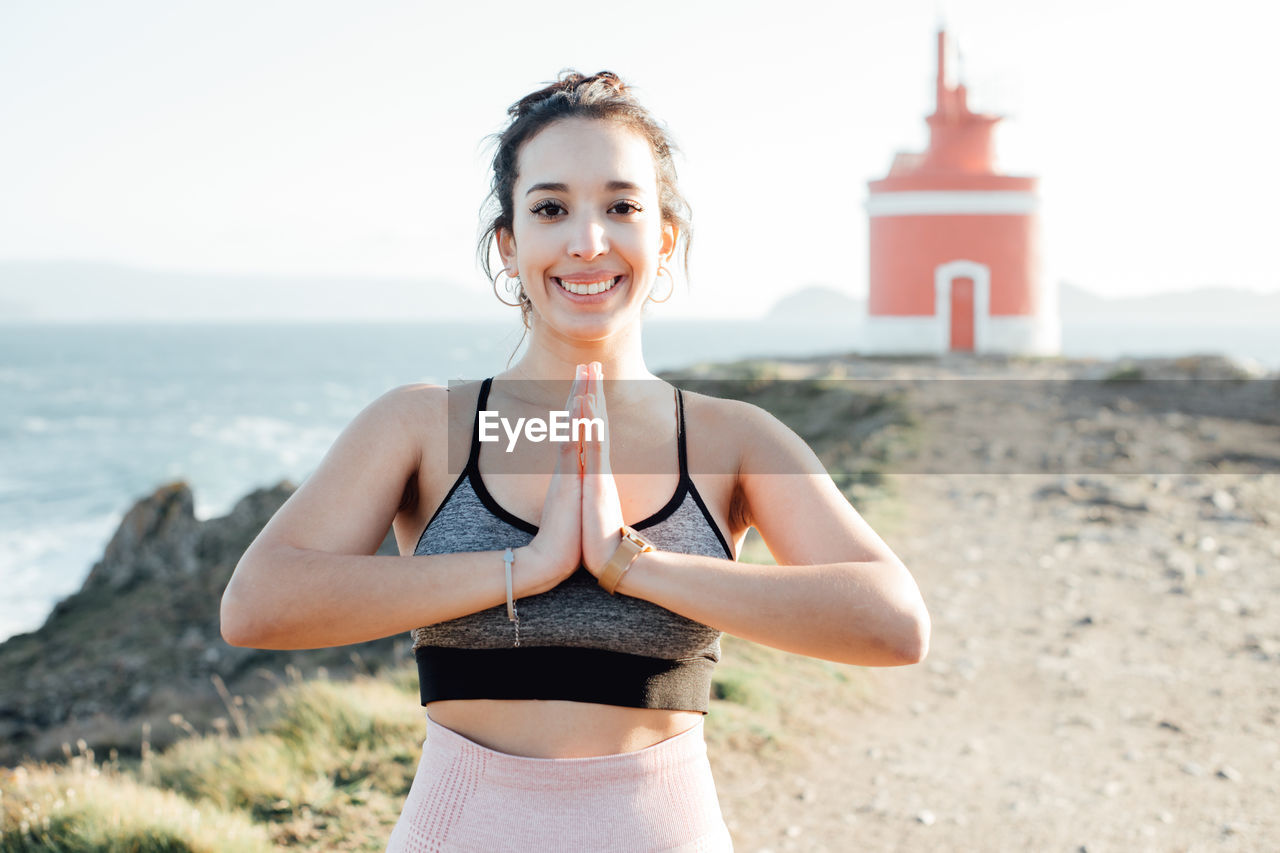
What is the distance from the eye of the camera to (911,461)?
11.8 metres

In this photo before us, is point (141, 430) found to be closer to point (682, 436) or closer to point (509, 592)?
point (682, 436)

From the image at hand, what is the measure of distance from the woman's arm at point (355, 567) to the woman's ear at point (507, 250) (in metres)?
0.38

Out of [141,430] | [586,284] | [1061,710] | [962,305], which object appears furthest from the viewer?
[141,430]

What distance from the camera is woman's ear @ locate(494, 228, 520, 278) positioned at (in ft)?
7.22

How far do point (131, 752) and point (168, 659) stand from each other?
388cm

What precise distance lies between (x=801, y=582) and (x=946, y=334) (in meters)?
24.1

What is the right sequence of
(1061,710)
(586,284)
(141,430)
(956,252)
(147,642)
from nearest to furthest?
(586,284) → (1061,710) → (147,642) → (956,252) → (141,430)

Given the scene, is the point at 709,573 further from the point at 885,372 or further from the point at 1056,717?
the point at 885,372

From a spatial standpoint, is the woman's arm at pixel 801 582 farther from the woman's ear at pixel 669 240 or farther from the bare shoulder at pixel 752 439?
the woman's ear at pixel 669 240

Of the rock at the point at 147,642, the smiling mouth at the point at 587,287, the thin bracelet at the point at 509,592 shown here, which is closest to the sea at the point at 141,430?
the smiling mouth at the point at 587,287

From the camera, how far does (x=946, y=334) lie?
2483 cm

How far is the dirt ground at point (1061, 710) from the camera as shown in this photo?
4.46m

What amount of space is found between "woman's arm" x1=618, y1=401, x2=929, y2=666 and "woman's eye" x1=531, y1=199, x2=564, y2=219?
0.57 m

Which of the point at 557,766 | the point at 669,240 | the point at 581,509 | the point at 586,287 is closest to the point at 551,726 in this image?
the point at 557,766
